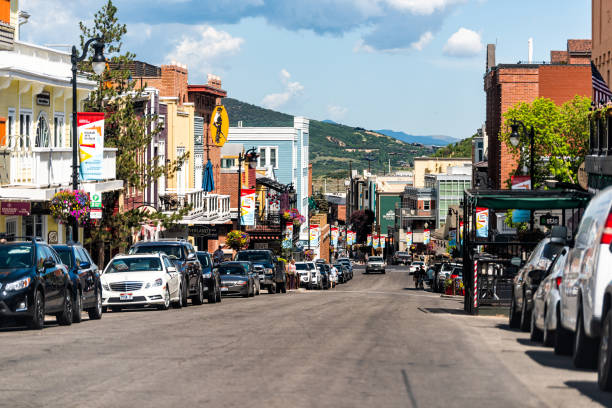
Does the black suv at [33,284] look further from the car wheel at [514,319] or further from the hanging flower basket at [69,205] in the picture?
the hanging flower basket at [69,205]

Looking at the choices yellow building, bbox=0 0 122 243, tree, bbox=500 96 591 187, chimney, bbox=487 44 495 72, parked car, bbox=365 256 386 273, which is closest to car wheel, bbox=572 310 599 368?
yellow building, bbox=0 0 122 243

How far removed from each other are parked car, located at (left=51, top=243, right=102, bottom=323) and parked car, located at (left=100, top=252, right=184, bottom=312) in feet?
9.81

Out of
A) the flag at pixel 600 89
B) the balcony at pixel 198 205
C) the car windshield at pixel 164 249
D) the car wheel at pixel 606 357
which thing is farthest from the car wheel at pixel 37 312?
the balcony at pixel 198 205

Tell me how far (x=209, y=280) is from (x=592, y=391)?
24.3m

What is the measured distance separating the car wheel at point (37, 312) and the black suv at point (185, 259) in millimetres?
10664

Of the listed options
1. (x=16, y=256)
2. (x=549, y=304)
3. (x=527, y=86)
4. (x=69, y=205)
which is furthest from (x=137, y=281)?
(x=527, y=86)

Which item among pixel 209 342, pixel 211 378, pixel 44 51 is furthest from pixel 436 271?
pixel 211 378

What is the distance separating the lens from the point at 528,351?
15906mm

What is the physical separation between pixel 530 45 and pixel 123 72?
56.6 meters

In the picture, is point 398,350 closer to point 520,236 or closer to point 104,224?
point 520,236

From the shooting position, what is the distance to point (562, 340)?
14836 millimetres

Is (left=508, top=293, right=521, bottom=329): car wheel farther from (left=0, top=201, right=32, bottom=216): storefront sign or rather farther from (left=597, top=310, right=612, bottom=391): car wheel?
(left=0, top=201, right=32, bottom=216): storefront sign

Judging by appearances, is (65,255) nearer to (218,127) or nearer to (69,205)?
(69,205)

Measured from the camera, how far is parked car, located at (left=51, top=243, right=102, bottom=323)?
910 inches
